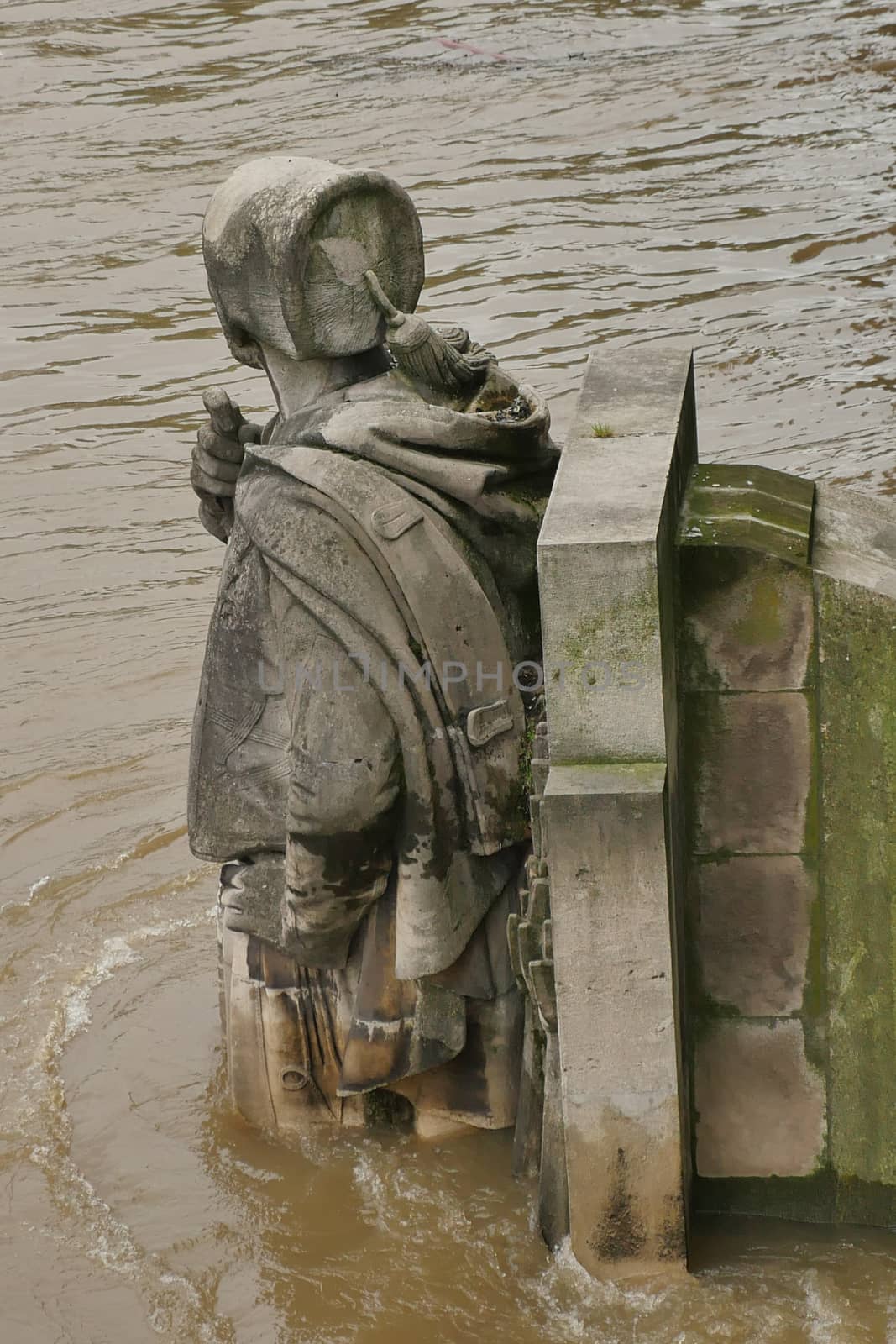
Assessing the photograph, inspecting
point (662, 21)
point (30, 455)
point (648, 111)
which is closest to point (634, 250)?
point (648, 111)

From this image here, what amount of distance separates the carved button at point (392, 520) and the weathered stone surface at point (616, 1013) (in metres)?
0.70

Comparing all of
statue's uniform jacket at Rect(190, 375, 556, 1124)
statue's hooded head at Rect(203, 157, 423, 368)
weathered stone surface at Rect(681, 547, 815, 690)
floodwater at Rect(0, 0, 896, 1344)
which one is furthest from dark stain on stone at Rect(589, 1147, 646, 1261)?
statue's hooded head at Rect(203, 157, 423, 368)

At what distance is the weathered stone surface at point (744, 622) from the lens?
4.61 metres

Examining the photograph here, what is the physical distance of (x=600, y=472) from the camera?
466 cm

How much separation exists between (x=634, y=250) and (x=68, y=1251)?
36.9 ft

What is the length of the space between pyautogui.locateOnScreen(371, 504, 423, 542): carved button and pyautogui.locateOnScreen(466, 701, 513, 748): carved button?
49 centimetres

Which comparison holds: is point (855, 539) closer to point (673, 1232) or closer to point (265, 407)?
point (673, 1232)

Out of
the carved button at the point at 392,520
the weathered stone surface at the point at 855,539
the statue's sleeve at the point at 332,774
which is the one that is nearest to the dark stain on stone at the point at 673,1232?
the statue's sleeve at the point at 332,774

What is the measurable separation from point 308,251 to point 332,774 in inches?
50.1

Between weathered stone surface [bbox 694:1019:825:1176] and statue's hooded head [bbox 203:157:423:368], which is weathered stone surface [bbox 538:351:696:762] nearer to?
statue's hooded head [bbox 203:157:423:368]

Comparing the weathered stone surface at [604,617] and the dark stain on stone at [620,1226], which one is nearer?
the weathered stone surface at [604,617]

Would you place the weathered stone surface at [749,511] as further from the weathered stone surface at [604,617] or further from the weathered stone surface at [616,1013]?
the weathered stone surface at [616,1013]

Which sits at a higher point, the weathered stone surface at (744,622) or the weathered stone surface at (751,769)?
the weathered stone surface at (744,622)

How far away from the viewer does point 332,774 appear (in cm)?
471
